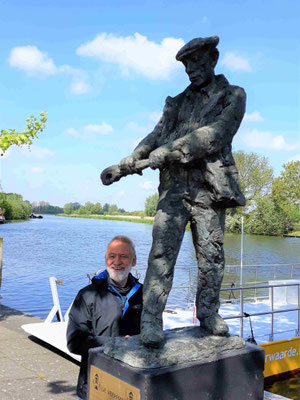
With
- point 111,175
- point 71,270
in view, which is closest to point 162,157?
point 111,175

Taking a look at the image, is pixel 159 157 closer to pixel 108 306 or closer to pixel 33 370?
pixel 108 306

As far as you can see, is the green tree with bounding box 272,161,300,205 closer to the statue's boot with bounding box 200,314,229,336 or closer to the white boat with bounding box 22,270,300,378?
the white boat with bounding box 22,270,300,378

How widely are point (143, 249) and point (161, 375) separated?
24.3 m

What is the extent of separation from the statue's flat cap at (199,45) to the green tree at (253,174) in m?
39.6

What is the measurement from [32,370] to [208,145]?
382cm

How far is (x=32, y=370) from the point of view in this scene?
17.9 ft

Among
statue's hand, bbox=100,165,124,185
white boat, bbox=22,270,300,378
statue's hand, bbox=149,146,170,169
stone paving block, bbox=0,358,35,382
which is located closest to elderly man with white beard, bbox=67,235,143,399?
statue's hand, bbox=100,165,124,185

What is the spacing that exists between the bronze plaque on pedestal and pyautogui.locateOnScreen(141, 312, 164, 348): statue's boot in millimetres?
310

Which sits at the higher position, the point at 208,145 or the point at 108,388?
the point at 208,145

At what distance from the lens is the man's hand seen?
10.2ft

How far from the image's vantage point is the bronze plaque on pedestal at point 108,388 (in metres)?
2.88

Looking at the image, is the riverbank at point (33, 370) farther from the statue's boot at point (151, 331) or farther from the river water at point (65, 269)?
the river water at point (65, 269)

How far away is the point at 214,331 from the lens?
3395mm

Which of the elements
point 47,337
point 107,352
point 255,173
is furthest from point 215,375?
point 255,173
